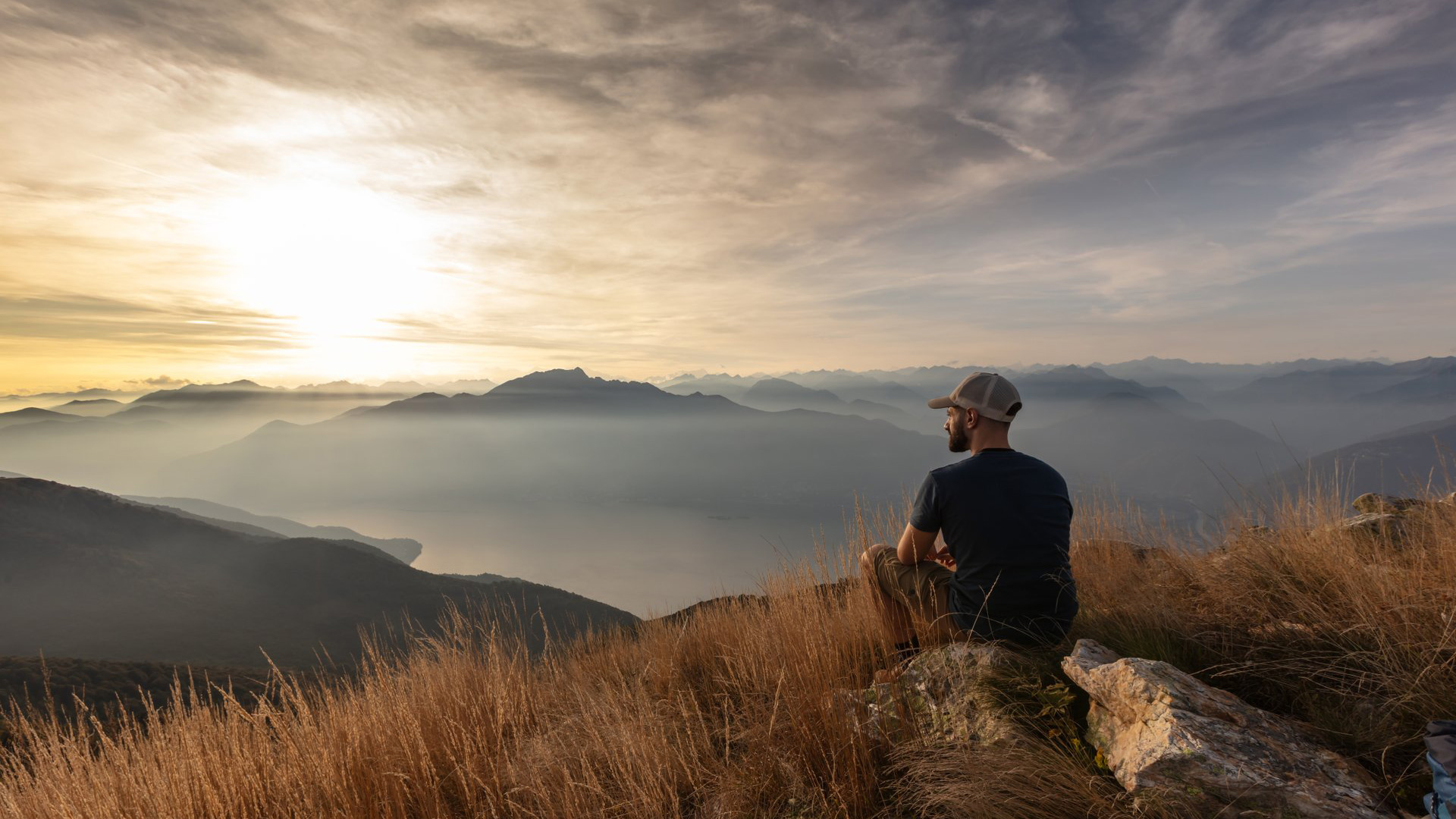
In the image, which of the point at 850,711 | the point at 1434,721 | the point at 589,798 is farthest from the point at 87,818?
the point at 1434,721

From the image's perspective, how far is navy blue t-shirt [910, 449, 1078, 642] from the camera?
309 centimetres

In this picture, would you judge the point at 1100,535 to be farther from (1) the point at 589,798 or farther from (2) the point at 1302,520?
(1) the point at 589,798

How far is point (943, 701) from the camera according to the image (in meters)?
2.77

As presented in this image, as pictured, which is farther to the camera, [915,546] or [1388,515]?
[1388,515]

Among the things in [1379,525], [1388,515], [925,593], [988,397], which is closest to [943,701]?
[925,593]

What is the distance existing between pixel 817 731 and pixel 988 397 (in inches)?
75.1

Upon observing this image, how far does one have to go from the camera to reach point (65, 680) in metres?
31.2

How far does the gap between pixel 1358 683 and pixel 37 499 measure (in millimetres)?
137857

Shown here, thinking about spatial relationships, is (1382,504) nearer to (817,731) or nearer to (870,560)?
(870,560)

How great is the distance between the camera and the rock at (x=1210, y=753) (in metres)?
1.87

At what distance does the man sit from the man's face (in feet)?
0.12

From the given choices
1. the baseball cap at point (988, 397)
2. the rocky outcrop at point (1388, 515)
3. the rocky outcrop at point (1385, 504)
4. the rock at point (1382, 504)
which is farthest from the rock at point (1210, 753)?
the rock at point (1382, 504)

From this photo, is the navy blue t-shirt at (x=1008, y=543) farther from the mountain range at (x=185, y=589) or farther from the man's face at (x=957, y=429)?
the mountain range at (x=185, y=589)

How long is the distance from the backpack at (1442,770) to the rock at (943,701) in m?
1.10
